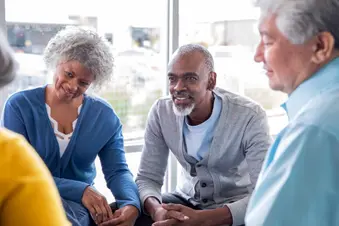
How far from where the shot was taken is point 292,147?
112cm

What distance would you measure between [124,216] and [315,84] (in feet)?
4.08

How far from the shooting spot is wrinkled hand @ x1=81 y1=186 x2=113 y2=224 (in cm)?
214

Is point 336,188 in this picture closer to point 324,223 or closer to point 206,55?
point 324,223

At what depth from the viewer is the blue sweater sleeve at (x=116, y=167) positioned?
2342mm

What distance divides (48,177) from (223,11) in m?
2.57

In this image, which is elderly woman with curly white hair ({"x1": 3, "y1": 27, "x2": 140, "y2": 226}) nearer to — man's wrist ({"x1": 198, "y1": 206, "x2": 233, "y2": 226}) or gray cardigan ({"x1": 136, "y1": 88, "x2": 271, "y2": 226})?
gray cardigan ({"x1": 136, "y1": 88, "x2": 271, "y2": 226})

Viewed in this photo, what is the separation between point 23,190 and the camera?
82cm

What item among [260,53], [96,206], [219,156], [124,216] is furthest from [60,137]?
[260,53]

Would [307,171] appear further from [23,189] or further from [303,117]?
[23,189]

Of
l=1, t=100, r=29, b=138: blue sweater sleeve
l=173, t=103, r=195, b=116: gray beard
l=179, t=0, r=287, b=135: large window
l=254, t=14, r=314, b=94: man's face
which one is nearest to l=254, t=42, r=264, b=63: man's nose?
l=254, t=14, r=314, b=94: man's face

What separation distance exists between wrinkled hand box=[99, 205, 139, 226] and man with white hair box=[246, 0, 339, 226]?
1.06m

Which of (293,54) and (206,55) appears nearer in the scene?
(293,54)

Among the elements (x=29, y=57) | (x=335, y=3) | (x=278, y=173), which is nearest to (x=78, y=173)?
(x=29, y=57)

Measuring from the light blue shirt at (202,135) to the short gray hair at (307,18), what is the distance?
1141mm
